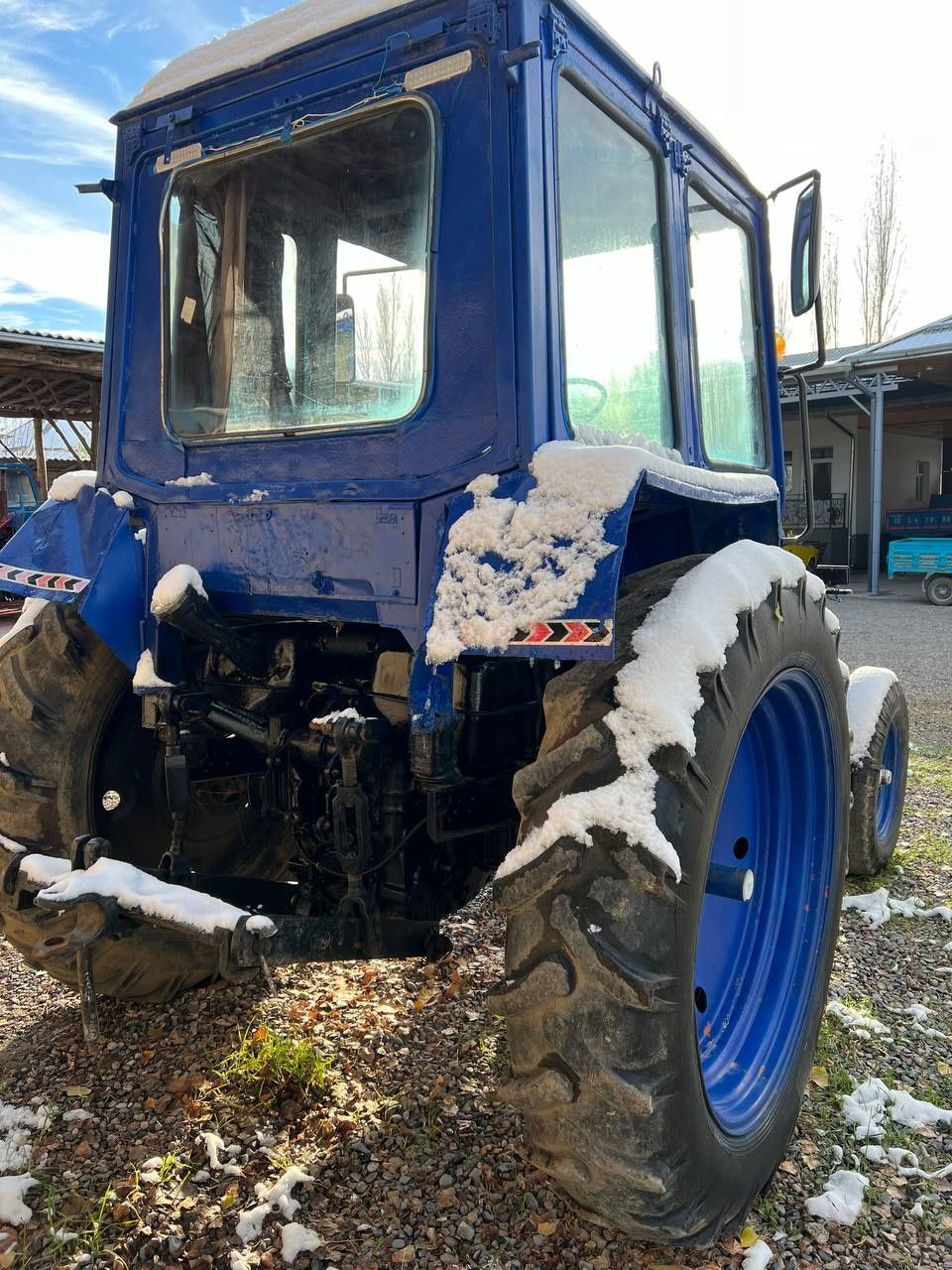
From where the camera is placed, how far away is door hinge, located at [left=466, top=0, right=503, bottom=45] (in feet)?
6.15

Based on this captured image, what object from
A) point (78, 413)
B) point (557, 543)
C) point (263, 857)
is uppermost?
point (78, 413)

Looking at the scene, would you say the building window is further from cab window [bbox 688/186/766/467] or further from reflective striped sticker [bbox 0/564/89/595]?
reflective striped sticker [bbox 0/564/89/595]

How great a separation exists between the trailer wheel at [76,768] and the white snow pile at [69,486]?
30cm

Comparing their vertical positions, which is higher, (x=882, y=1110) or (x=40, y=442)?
(x=40, y=442)

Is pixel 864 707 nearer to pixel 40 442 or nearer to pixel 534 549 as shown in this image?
pixel 534 549

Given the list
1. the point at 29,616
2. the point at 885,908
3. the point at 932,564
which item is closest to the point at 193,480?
the point at 29,616

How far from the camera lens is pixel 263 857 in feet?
9.99

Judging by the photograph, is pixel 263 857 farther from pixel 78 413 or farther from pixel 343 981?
pixel 78 413

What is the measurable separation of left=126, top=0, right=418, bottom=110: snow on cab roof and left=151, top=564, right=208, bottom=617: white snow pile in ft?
3.97

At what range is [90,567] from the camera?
2.36 meters

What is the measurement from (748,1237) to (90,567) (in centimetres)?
214

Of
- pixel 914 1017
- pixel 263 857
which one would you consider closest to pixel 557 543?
pixel 263 857

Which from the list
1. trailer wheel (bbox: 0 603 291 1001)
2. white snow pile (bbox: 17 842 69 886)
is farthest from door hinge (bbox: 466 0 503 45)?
white snow pile (bbox: 17 842 69 886)

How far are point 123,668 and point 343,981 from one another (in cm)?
127
